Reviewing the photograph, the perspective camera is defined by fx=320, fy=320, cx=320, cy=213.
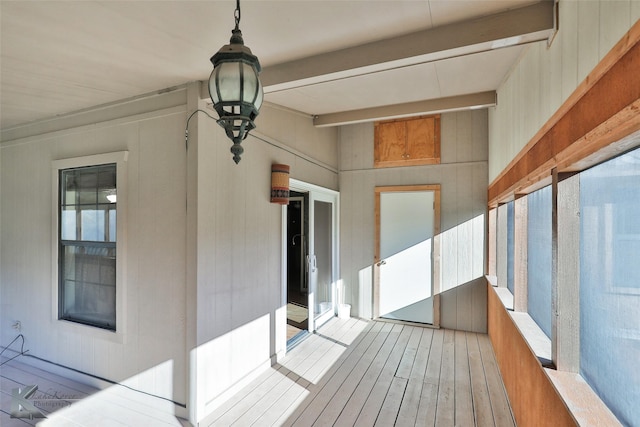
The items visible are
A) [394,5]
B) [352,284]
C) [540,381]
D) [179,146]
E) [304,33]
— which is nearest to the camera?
[394,5]

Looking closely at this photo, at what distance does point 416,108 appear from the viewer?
12.1ft

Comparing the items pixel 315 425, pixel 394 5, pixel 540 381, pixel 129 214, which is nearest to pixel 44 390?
pixel 129 214

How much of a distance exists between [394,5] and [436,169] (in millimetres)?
3390

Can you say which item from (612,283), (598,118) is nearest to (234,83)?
(598,118)

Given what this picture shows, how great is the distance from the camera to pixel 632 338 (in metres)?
1.13

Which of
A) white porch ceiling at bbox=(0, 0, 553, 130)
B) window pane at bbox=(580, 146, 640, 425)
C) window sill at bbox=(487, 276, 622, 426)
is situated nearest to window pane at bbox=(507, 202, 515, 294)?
window sill at bbox=(487, 276, 622, 426)

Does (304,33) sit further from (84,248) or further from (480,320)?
(480,320)

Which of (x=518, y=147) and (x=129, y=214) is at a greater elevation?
(x=518, y=147)

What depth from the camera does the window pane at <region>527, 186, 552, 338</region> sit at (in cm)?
209

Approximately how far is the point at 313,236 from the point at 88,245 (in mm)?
2660

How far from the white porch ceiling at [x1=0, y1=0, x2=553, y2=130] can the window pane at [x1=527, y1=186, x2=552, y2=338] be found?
1.08 m

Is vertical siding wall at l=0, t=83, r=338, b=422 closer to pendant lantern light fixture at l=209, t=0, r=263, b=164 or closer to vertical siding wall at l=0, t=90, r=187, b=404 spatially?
vertical siding wall at l=0, t=90, r=187, b=404

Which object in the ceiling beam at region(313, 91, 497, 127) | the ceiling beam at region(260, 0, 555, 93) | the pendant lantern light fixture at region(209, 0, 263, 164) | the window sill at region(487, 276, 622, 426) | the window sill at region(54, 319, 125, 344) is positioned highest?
the ceiling beam at region(313, 91, 497, 127)

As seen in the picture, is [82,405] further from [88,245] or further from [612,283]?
[612,283]
